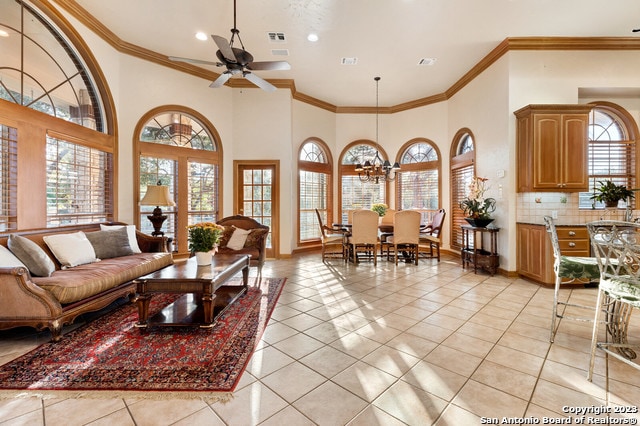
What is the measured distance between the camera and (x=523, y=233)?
4418mm

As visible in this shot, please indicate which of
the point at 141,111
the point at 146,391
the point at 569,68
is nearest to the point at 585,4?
the point at 569,68

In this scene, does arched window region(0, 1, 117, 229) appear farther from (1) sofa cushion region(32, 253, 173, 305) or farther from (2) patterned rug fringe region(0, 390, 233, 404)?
(2) patterned rug fringe region(0, 390, 233, 404)

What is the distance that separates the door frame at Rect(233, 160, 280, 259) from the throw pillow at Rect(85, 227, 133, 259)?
2.35 meters

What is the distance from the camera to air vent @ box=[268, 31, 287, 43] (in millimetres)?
4352

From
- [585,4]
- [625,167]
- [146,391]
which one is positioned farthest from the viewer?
[625,167]

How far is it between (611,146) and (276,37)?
5755 millimetres

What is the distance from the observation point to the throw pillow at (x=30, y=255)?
8.66 feet

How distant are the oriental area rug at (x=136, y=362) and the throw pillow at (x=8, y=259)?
772 mm

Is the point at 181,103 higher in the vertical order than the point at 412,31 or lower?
lower

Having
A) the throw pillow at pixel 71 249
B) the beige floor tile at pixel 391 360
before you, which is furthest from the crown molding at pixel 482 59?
the beige floor tile at pixel 391 360

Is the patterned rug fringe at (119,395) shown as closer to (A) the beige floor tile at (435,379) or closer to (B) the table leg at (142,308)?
(B) the table leg at (142,308)

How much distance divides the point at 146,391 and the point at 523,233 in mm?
5055

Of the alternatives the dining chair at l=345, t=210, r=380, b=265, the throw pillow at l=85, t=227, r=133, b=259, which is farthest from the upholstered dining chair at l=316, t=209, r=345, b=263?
the throw pillow at l=85, t=227, r=133, b=259

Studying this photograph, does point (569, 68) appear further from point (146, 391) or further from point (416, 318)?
point (146, 391)
